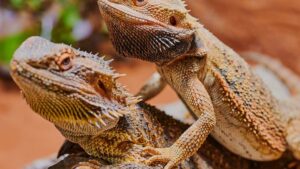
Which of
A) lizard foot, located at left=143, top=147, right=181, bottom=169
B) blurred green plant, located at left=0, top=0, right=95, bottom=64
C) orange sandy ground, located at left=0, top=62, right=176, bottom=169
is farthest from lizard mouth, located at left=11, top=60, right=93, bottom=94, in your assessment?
blurred green plant, located at left=0, top=0, right=95, bottom=64

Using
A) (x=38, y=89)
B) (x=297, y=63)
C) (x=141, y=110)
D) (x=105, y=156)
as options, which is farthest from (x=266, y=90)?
(x=297, y=63)

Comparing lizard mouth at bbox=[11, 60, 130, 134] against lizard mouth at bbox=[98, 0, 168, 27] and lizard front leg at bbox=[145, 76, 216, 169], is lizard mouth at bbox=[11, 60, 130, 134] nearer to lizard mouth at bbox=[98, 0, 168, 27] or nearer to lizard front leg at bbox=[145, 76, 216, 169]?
lizard front leg at bbox=[145, 76, 216, 169]

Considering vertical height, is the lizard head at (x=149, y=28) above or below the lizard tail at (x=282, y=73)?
above

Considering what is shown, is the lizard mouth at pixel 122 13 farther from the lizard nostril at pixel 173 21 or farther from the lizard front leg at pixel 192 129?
the lizard front leg at pixel 192 129

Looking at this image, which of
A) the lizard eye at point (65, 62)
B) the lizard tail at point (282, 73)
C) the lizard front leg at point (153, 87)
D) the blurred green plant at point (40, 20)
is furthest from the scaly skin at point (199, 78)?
the blurred green plant at point (40, 20)

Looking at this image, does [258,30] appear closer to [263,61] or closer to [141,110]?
[263,61]

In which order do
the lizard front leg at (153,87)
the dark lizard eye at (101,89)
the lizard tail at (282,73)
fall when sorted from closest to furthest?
1. the dark lizard eye at (101,89)
2. the lizard front leg at (153,87)
3. the lizard tail at (282,73)

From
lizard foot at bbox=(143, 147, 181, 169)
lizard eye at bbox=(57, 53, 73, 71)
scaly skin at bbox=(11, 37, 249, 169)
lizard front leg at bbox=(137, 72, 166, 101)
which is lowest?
lizard front leg at bbox=(137, 72, 166, 101)
